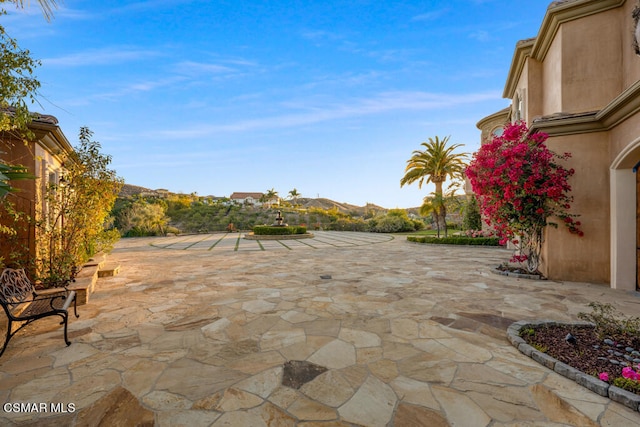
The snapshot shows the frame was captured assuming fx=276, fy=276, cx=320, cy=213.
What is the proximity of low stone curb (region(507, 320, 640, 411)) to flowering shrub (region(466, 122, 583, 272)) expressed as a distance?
3.78 meters

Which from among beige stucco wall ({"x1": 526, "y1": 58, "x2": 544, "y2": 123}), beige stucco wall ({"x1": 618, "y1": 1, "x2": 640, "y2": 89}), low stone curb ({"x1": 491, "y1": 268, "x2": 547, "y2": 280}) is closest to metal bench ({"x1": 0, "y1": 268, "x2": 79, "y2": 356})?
low stone curb ({"x1": 491, "y1": 268, "x2": 547, "y2": 280})

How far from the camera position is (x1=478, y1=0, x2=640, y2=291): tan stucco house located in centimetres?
535

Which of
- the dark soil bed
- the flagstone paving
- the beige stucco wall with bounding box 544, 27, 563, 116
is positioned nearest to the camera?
the flagstone paving

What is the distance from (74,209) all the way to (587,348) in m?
7.93

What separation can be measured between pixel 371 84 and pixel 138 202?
20349mm

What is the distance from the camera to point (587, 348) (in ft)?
9.41

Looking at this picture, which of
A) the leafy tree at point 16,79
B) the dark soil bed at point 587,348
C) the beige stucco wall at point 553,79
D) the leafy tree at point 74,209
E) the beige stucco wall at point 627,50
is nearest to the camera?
the dark soil bed at point 587,348

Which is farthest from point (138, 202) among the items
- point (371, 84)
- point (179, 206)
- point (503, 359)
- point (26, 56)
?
point (503, 359)

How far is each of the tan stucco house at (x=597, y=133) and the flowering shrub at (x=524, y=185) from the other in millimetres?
276

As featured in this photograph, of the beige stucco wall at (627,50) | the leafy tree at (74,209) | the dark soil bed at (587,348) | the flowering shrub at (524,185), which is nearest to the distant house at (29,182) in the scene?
the leafy tree at (74,209)

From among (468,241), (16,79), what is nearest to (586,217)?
(468,241)

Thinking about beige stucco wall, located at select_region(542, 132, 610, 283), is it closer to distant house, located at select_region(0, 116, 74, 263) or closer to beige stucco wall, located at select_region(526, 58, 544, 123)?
beige stucco wall, located at select_region(526, 58, 544, 123)

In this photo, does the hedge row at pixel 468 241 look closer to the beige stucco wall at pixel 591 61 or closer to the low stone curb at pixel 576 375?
the beige stucco wall at pixel 591 61

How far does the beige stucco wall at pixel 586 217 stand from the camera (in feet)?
19.0
